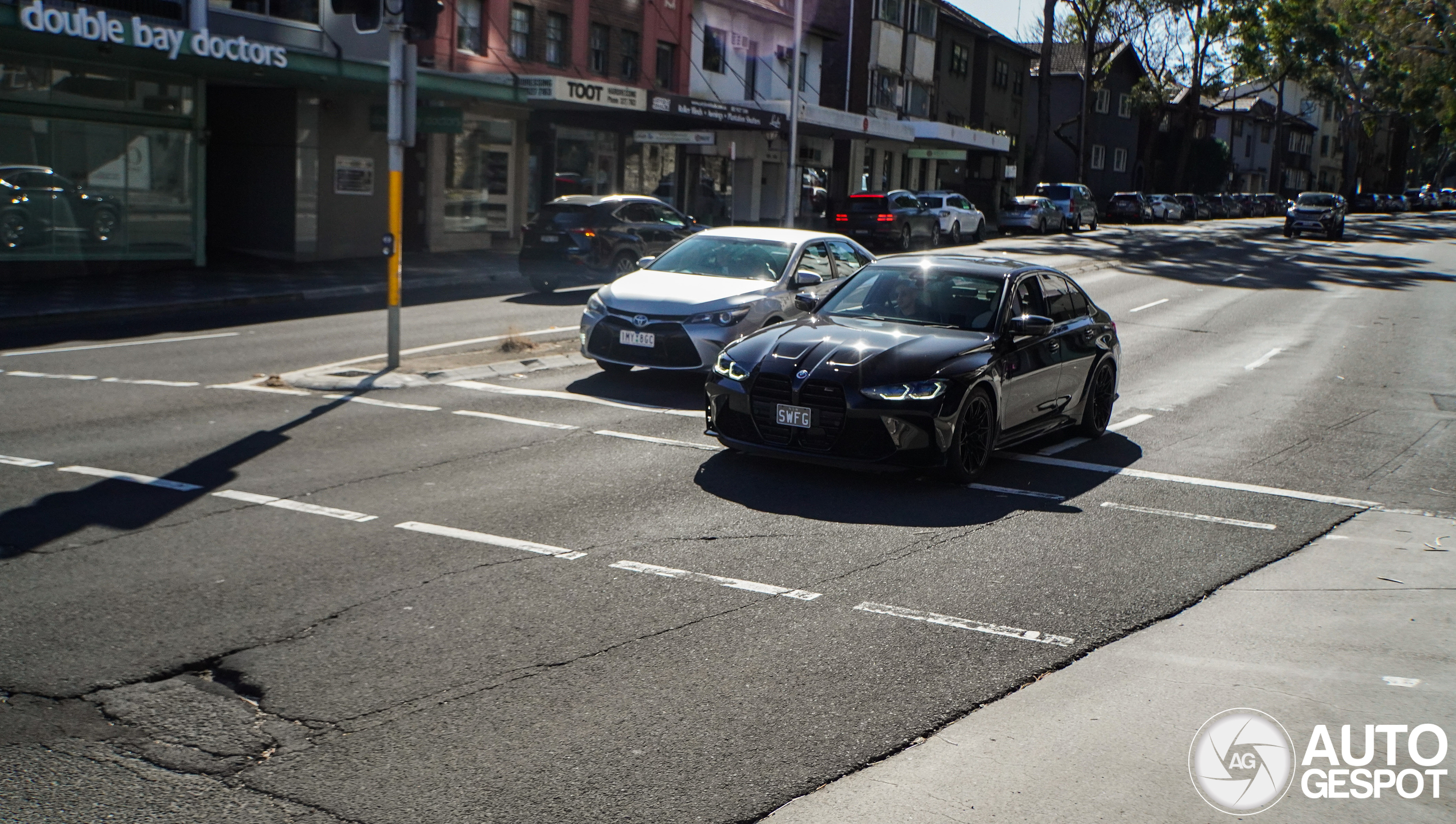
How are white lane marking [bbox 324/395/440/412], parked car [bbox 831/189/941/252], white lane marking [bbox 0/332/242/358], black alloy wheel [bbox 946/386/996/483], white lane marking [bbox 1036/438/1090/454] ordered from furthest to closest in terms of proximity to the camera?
1. parked car [bbox 831/189/941/252]
2. white lane marking [bbox 0/332/242/358]
3. white lane marking [bbox 324/395/440/412]
4. white lane marking [bbox 1036/438/1090/454]
5. black alloy wheel [bbox 946/386/996/483]

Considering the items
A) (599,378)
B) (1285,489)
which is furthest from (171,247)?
(1285,489)

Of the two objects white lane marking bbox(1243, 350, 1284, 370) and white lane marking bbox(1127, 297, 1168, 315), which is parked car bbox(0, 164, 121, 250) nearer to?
white lane marking bbox(1127, 297, 1168, 315)

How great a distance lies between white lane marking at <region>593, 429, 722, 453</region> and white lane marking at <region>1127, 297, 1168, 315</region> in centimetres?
1451

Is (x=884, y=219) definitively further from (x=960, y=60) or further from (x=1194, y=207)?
(x=1194, y=207)

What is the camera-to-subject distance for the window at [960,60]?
6169 centimetres

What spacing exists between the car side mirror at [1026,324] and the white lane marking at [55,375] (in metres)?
8.29

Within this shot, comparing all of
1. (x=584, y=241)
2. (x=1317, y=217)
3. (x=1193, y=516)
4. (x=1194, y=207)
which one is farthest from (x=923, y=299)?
(x=1194, y=207)

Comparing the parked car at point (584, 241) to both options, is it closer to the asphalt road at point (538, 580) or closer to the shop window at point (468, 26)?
the asphalt road at point (538, 580)

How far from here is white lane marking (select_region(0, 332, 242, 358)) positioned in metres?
13.3

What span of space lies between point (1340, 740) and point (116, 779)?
4.19 metres

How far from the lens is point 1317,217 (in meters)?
51.1

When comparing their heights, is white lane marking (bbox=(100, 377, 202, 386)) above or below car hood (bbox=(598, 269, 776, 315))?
below

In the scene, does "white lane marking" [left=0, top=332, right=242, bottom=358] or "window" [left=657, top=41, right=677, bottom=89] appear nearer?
"white lane marking" [left=0, top=332, right=242, bottom=358]

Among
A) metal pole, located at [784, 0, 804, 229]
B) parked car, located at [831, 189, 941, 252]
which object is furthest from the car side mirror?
parked car, located at [831, 189, 941, 252]
